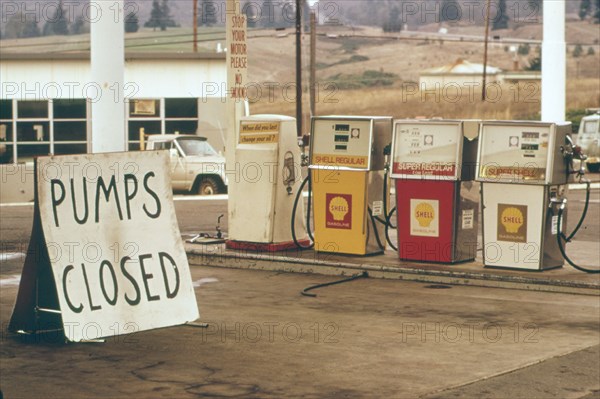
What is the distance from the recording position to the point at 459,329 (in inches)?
394

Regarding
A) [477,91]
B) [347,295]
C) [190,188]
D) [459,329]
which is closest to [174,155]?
[190,188]

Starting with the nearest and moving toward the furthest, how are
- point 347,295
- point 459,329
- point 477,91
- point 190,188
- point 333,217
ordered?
point 459,329 → point 347,295 → point 333,217 → point 190,188 → point 477,91

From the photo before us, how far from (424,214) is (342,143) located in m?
1.33

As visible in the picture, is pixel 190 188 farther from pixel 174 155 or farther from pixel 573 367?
pixel 573 367

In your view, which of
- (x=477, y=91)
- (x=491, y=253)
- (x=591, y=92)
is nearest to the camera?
(x=491, y=253)

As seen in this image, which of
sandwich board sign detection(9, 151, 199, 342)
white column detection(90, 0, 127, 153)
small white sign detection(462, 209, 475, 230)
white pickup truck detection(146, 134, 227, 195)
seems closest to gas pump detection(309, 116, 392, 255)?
small white sign detection(462, 209, 475, 230)

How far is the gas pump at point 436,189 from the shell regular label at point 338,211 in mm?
639

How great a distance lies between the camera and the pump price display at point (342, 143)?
13.3 m

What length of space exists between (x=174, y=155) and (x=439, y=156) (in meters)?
16.4

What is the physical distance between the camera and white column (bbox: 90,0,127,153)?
36.9ft

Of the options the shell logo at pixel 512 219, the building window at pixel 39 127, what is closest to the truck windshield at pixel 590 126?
the building window at pixel 39 127

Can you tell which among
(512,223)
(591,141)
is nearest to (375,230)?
(512,223)

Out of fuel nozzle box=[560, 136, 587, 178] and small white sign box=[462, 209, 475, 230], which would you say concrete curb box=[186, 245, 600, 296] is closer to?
small white sign box=[462, 209, 475, 230]

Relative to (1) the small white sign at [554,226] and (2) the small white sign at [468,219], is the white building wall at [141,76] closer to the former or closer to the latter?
(2) the small white sign at [468,219]
